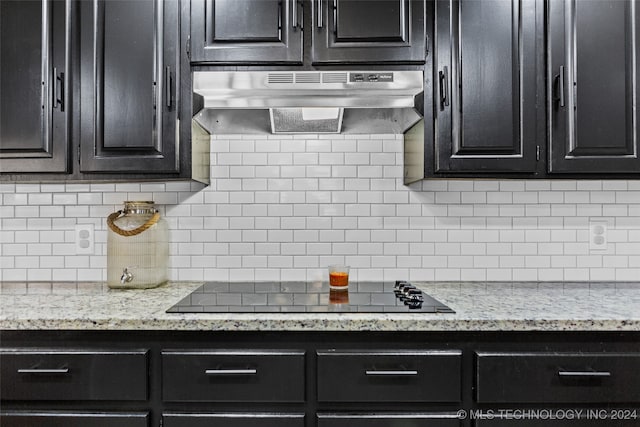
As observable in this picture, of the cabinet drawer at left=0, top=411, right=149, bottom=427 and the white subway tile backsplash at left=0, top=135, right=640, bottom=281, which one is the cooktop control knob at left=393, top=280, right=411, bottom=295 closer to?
the white subway tile backsplash at left=0, top=135, right=640, bottom=281

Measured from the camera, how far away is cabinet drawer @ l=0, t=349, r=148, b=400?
1.40 m

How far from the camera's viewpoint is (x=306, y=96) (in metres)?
1.70

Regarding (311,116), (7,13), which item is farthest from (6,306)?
(311,116)

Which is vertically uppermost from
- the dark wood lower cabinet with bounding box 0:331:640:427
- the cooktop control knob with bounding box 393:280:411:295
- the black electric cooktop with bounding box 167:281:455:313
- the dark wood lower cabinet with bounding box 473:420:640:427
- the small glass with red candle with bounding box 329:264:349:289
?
the small glass with red candle with bounding box 329:264:349:289

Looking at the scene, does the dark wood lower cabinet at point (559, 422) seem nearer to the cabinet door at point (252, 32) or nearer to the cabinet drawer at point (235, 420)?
the cabinet drawer at point (235, 420)

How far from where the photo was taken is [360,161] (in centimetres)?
210

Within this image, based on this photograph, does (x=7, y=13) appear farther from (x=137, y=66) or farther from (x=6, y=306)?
(x=6, y=306)

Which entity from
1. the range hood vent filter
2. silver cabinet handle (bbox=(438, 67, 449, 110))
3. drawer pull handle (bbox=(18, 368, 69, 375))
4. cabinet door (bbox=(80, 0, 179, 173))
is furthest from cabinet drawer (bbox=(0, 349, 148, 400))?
silver cabinet handle (bbox=(438, 67, 449, 110))

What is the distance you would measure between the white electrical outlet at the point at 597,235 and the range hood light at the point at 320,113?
1.33 metres

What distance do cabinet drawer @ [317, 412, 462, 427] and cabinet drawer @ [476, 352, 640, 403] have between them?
13 cm

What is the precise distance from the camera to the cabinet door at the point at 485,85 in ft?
5.57

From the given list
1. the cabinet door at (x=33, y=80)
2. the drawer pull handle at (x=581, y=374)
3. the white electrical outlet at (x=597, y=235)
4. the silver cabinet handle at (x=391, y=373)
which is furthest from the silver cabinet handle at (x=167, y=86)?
the white electrical outlet at (x=597, y=235)

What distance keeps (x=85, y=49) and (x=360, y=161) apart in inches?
49.1

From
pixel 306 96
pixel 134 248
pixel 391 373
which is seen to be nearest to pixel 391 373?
pixel 391 373
